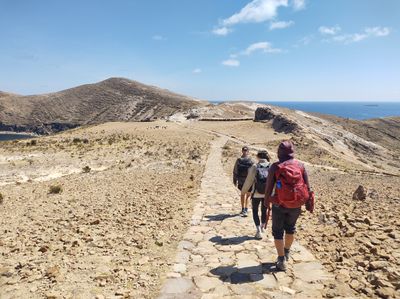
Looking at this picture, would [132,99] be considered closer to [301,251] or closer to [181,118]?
[181,118]

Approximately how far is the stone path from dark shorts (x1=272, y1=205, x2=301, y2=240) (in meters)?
0.83

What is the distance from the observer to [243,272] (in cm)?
702

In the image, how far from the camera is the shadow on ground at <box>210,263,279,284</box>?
670cm

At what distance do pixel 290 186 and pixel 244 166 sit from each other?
390 centimetres

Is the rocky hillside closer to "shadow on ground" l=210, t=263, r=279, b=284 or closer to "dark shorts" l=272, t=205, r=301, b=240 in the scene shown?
"shadow on ground" l=210, t=263, r=279, b=284

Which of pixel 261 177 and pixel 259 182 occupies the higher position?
pixel 261 177

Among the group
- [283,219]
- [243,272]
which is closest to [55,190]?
[243,272]

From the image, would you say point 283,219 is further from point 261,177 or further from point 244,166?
point 244,166

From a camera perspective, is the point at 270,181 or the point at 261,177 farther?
the point at 261,177

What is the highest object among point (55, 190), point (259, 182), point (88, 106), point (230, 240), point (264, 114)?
point (88, 106)

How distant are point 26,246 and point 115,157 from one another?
2012 centimetres

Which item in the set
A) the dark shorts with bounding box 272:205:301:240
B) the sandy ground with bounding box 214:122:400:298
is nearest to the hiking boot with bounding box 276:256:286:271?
the dark shorts with bounding box 272:205:301:240

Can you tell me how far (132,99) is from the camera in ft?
474

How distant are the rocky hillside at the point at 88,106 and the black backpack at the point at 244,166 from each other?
107 meters
